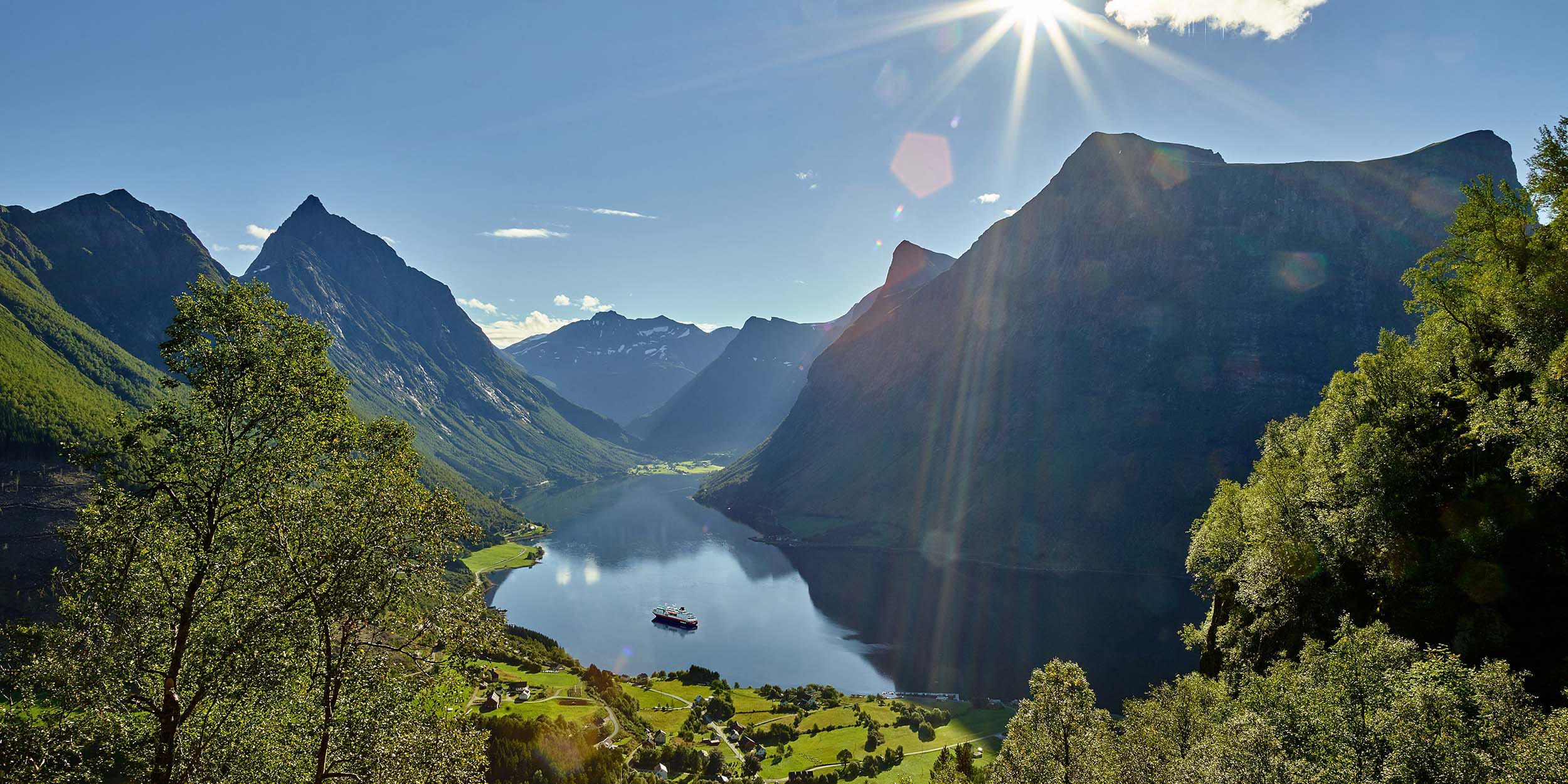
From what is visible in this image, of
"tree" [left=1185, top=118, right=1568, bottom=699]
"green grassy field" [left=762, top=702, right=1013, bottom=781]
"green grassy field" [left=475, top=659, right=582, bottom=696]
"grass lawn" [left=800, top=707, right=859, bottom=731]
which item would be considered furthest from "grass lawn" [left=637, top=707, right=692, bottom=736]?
"tree" [left=1185, top=118, right=1568, bottom=699]

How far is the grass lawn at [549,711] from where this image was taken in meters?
57.8

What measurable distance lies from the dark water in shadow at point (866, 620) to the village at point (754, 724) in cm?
1459

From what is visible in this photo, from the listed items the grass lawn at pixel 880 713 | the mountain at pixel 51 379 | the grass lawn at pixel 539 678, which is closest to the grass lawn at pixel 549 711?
the grass lawn at pixel 539 678

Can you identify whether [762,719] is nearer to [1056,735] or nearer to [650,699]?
[650,699]

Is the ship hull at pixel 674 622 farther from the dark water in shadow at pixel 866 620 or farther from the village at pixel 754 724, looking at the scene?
the village at pixel 754 724

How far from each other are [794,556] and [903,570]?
1449 inches

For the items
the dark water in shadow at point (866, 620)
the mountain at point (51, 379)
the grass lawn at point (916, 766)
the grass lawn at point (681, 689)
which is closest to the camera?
the grass lawn at point (916, 766)

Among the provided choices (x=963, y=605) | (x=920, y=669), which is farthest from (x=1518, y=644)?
(x=963, y=605)

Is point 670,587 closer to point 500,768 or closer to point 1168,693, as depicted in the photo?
point 500,768

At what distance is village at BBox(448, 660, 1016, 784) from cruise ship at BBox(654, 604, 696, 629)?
1366 inches

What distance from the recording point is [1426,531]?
28.6 metres

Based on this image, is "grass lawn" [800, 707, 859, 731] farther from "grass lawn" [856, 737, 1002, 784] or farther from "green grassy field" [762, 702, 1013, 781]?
"grass lawn" [856, 737, 1002, 784]

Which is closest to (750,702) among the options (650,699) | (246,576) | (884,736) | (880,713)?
(650,699)

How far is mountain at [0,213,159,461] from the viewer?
414 ft
